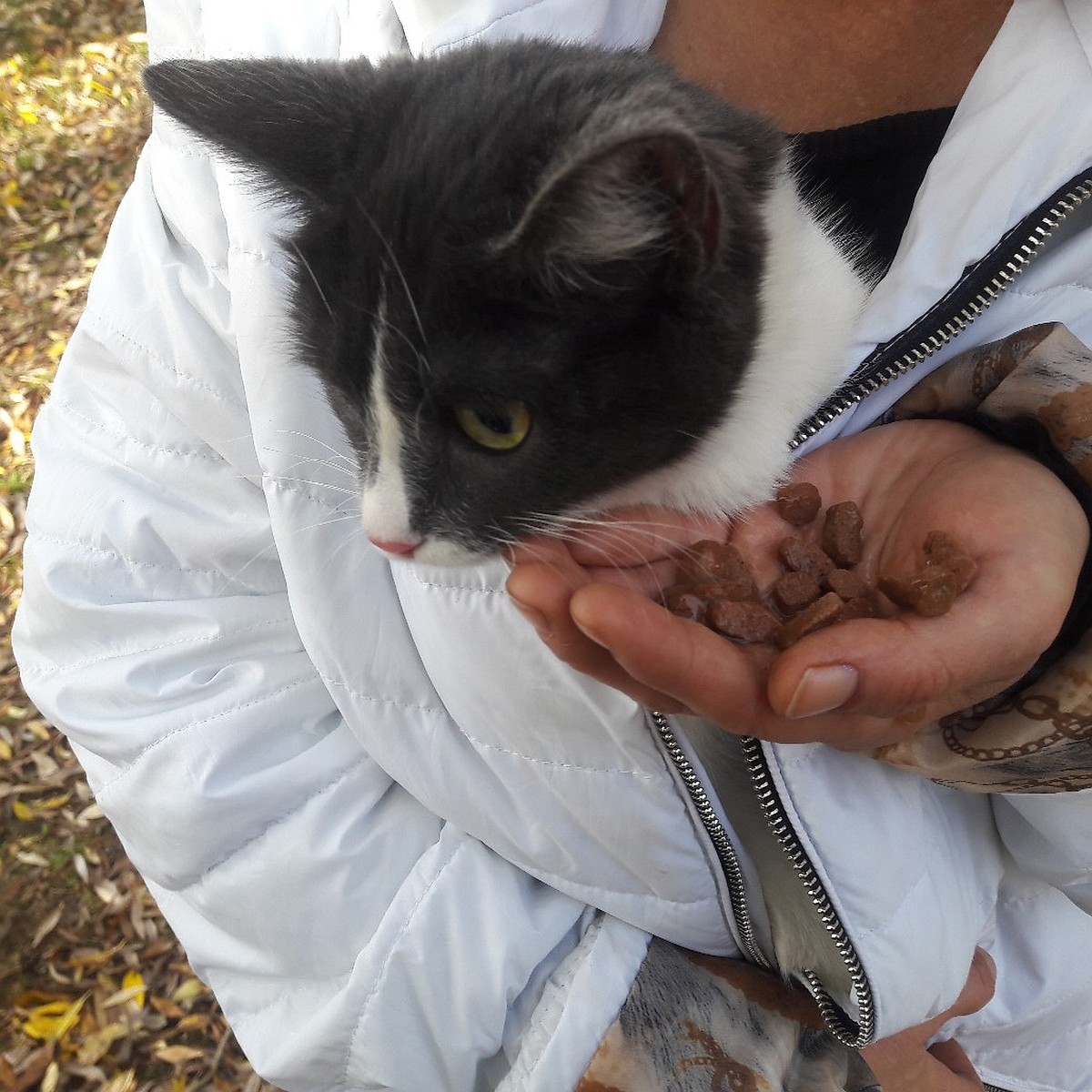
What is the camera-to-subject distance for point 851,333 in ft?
3.14

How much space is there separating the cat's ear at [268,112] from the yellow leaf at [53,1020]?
73.8 inches

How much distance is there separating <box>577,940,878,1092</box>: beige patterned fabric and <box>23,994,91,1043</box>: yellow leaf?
4.73 ft

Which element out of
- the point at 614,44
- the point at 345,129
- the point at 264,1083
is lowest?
the point at 264,1083

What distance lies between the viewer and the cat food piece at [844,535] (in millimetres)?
871

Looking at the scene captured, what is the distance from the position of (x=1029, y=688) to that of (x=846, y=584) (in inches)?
8.1

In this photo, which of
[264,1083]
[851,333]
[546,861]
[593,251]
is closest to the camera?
[593,251]

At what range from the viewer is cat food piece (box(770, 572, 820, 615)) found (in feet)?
2.74

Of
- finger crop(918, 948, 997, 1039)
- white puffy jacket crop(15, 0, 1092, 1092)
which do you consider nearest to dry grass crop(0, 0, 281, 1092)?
white puffy jacket crop(15, 0, 1092, 1092)

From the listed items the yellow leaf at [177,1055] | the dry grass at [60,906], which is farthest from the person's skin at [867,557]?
the yellow leaf at [177,1055]

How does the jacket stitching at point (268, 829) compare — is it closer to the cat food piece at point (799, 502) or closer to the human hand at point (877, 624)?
the human hand at point (877, 624)

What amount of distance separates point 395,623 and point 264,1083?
1.33 m

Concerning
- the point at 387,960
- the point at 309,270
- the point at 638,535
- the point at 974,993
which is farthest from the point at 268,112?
the point at 974,993

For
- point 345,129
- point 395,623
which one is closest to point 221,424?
point 395,623

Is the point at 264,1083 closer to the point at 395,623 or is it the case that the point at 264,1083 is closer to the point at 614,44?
the point at 395,623
